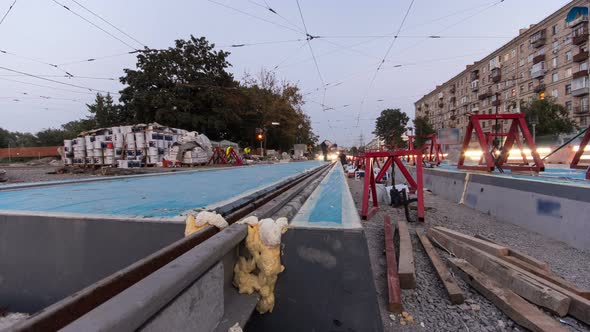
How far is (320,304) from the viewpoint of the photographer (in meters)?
1.47

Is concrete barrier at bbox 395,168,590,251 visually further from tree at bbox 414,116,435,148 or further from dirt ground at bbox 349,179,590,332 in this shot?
tree at bbox 414,116,435,148

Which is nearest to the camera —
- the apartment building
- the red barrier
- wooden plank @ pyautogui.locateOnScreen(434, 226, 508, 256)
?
wooden plank @ pyautogui.locateOnScreen(434, 226, 508, 256)

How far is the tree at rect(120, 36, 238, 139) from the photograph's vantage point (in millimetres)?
29141

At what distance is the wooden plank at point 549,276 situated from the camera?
2.34 m

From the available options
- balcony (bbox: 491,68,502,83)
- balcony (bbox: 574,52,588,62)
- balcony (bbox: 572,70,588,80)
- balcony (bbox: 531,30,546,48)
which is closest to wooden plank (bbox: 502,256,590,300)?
balcony (bbox: 572,70,588,80)

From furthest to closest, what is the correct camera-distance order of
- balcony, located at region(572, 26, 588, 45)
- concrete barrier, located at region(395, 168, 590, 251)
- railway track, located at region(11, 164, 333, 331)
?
balcony, located at region(572, 26, 588, 45) < concrete barrier, located at region(395, 168, 590, 251) < railway track, located at region(11, 164, 333, 331)

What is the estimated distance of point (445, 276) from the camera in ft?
9.02

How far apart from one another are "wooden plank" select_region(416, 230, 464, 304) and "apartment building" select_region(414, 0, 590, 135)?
28.2 meters

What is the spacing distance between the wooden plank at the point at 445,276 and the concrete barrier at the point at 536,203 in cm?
218

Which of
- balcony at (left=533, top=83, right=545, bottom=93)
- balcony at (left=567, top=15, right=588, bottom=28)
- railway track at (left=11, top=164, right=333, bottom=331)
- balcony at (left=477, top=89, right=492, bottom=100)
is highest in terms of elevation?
balcony at (left=567, top=15, right=588, bottom=28)

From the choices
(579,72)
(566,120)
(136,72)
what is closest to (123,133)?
(136,72)

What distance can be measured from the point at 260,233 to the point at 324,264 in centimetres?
43

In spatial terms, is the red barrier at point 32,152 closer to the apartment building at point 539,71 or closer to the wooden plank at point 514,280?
the wooden plank at point 514,280

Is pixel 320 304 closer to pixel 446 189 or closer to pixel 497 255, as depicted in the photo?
pixel 497 255
